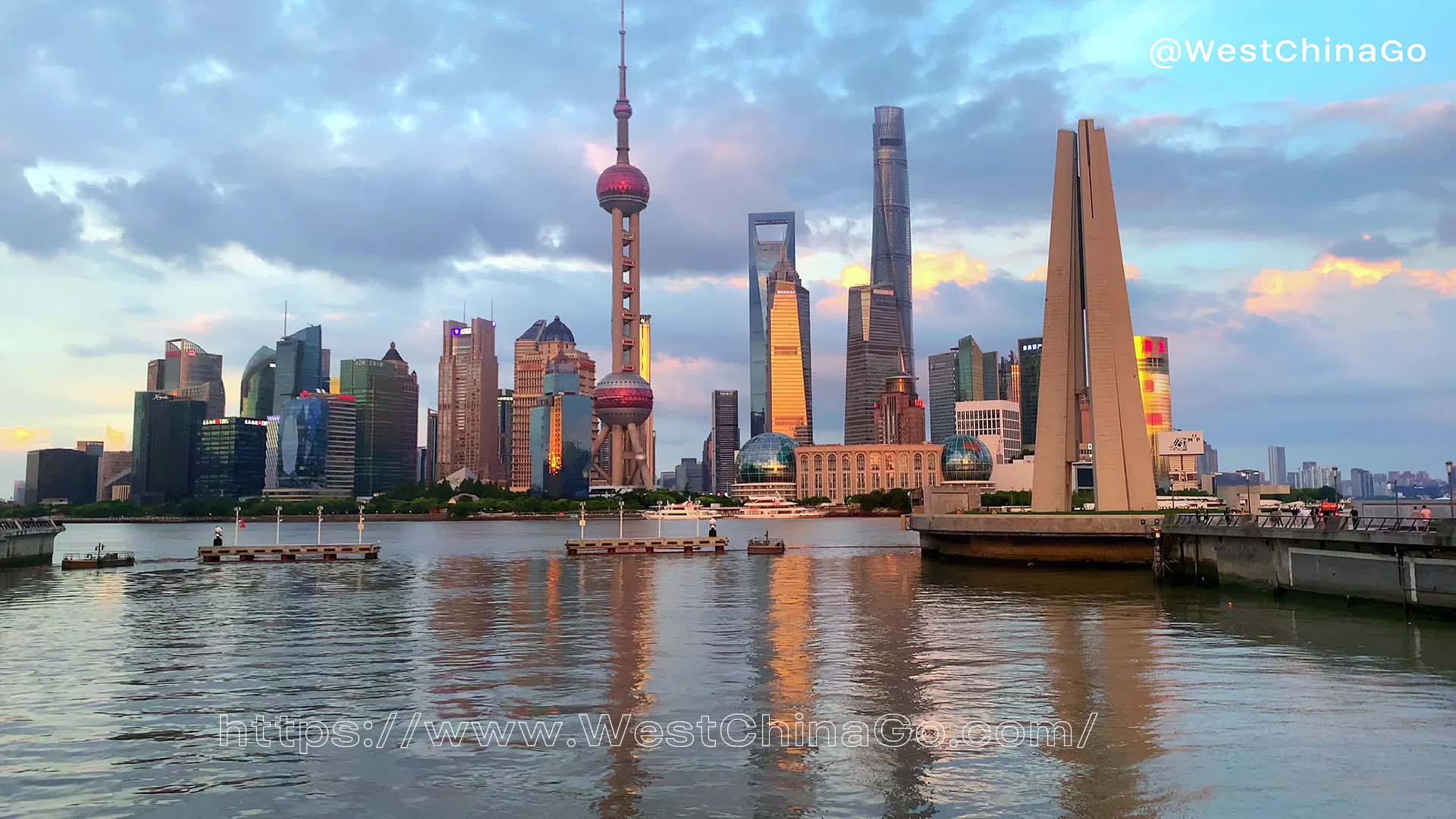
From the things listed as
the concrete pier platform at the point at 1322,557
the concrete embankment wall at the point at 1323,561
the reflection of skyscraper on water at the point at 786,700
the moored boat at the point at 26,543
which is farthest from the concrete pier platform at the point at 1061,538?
the moored boat at the point at 26,543

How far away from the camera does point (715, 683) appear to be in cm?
2988

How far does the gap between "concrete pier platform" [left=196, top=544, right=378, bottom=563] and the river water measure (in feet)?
149

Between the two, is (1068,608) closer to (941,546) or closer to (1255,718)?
(1255,718)

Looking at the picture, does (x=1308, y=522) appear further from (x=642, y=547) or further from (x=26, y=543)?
(x=26, y=543)

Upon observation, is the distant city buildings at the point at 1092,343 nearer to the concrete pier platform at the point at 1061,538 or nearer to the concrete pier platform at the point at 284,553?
the concrete pier platform at the point at 1061,538

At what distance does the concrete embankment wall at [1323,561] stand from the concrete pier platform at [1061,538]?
262cm

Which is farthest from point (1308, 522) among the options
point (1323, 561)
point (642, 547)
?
point (642, 547)

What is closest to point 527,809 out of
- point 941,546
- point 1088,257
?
point 1088,257

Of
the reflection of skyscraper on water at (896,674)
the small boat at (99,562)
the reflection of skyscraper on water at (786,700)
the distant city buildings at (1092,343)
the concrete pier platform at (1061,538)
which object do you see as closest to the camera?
the reflection of skyscraper on water at (786,700)

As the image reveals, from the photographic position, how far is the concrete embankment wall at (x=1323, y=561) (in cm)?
4269

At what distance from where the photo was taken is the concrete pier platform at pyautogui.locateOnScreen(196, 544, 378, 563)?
9800cm

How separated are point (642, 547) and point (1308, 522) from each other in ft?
213

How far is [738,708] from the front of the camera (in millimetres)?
26328

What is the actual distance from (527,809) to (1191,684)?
19107mm
